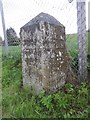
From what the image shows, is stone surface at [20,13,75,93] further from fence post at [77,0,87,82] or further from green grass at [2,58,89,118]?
fence post at [77,0,87,82]

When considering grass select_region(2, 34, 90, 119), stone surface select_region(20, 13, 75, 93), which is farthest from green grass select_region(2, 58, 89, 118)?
stone surface select_region(20, 13, 75, 93)

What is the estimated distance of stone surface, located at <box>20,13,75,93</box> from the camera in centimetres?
442

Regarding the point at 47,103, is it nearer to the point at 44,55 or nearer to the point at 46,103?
the point at 46,103

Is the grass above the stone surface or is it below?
below

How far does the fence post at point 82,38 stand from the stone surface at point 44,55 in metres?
0.34

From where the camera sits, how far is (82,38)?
4.79 meters

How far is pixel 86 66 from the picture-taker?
16.0 feet

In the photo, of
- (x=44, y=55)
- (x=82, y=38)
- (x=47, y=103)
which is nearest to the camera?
(x=47, y=103)

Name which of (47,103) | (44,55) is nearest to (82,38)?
(44,55)

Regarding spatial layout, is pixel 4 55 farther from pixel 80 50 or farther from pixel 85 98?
pixel 85 98

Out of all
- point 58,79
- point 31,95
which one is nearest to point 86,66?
point 58,79

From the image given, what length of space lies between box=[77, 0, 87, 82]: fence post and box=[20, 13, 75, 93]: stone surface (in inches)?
13.3

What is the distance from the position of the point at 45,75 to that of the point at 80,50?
0.86 metres

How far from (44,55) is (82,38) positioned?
831mm
